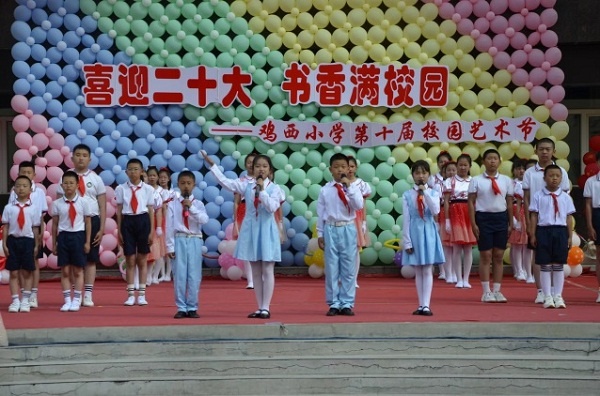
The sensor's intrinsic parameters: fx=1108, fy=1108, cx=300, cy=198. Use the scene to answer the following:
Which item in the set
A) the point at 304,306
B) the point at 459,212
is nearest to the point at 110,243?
the point at 304,306

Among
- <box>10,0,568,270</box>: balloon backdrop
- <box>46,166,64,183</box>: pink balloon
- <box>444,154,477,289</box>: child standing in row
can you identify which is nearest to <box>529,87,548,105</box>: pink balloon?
<box>10,0,568,270</box>: balloon backdrop

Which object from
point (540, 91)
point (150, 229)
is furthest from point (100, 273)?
point (540, 91)

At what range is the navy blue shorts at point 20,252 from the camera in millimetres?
10641

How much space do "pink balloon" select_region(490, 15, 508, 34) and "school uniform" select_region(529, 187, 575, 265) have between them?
4617mm

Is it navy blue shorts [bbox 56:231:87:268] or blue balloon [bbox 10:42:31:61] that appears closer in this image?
navy blue shorts [bbox 56:231:87:268]

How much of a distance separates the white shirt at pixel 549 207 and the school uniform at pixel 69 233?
170 inches

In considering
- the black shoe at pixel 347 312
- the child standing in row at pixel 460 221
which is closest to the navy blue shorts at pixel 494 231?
the black shoe at pixel 347 312

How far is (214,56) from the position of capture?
14531mm

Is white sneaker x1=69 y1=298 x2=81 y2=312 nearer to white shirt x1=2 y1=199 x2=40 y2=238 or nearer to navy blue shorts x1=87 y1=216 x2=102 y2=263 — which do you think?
navy blue shorts x1=87 y1=216 x2=102 y2=263

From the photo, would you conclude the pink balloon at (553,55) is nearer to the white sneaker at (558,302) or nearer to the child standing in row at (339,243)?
the white sneaker at (558,302)

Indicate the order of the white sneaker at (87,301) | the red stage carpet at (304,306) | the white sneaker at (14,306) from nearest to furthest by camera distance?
1. the red stage carpet at (304,306)
2. the white sneaker at (14,306)
3. the white sneaker at (87,301)

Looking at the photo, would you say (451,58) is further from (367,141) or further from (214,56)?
(214,56)

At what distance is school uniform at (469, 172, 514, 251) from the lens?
10891mm

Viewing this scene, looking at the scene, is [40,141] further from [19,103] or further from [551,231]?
[551,231]
